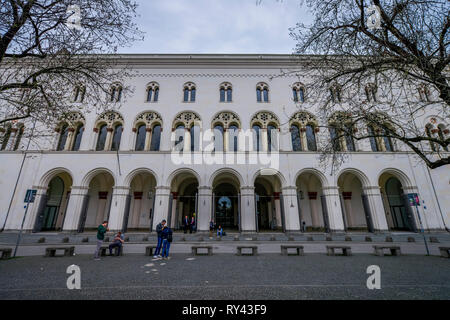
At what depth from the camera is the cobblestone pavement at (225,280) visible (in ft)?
13.1

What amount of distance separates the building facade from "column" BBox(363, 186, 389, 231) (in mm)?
87

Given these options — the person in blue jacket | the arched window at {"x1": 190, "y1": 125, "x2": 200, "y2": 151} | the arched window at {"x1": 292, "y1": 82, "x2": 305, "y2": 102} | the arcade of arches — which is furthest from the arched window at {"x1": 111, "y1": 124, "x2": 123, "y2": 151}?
the arched window at {"x1": 292, "y1": 82, "x2": 305, "y2": 102}

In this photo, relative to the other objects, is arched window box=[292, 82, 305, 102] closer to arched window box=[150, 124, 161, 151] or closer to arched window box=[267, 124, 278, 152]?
arched window box=[267, 124, 278, 152]

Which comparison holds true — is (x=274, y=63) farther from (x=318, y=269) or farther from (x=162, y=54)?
(x=318, y=269)

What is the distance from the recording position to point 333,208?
16.0 m

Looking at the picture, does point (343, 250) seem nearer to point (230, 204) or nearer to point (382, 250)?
point (382, 250)

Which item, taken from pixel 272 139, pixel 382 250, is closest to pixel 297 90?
pixel 272 139

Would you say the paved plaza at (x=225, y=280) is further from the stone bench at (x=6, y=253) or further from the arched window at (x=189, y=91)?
the arched window at (x=189, y=91)

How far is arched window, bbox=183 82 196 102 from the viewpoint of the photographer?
19500 mm

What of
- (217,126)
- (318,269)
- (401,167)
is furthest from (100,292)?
(401,167)

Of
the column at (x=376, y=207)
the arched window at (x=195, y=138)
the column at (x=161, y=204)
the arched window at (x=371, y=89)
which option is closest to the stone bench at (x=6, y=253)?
the column at (x=161, y=204)

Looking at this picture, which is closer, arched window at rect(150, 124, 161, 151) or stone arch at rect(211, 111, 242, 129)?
stone arch at rect(211, 111, 242, 129)

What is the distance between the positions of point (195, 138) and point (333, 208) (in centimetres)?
1385
